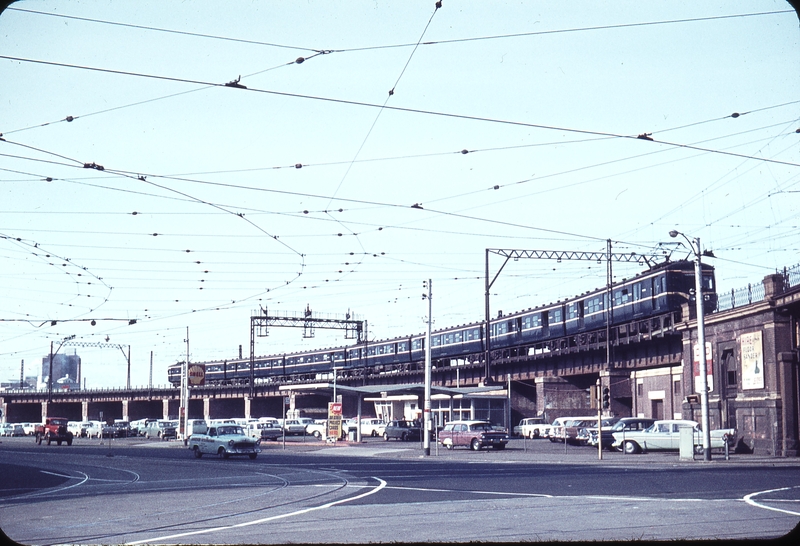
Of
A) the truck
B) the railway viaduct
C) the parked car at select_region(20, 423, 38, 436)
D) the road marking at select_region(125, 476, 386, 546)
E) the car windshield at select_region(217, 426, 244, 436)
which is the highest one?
the railway viaduct

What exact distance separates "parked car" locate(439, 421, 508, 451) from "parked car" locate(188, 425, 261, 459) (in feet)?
41.1

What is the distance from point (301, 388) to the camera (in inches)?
2506

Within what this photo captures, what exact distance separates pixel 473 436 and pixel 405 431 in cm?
1541

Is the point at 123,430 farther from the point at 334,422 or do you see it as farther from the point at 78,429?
the point at 334,422

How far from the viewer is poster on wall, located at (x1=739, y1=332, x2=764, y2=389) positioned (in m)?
38.9

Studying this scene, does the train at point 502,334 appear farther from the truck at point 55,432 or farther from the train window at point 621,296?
the truck at point 55,432

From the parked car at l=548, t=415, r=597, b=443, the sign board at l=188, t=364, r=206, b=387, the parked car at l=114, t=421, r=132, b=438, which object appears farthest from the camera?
the parked car at l=114, t=421, r=132, b=438

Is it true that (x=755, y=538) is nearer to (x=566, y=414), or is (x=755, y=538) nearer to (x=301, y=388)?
(x=301, y=388)

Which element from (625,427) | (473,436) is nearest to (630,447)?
(625,427)

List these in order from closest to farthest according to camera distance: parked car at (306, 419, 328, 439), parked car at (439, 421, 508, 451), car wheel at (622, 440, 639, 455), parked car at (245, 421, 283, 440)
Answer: car wheel at (622, 440, 639, 455)
parked car at (439, 421, 508, 451)
parked car at (245, 421, 283, 440)
parked car at (306, 419, 328, 439)

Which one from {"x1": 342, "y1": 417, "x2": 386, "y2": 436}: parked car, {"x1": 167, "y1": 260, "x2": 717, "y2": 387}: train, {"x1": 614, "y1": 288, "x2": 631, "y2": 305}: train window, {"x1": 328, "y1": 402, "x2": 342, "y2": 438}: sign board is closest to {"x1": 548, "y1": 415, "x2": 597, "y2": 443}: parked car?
{"x1": 167, "y1": 260, "x2": 717, "y2": 387}: train

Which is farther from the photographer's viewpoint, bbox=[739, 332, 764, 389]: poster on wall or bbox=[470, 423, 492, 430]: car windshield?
bbox=[470, 423, 492, 430]: car windshield

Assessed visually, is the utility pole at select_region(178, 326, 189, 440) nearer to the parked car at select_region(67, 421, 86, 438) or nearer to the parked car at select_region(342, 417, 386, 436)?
the parked car at select_region(342, 417, 386, 436)

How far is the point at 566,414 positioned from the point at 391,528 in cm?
5923
